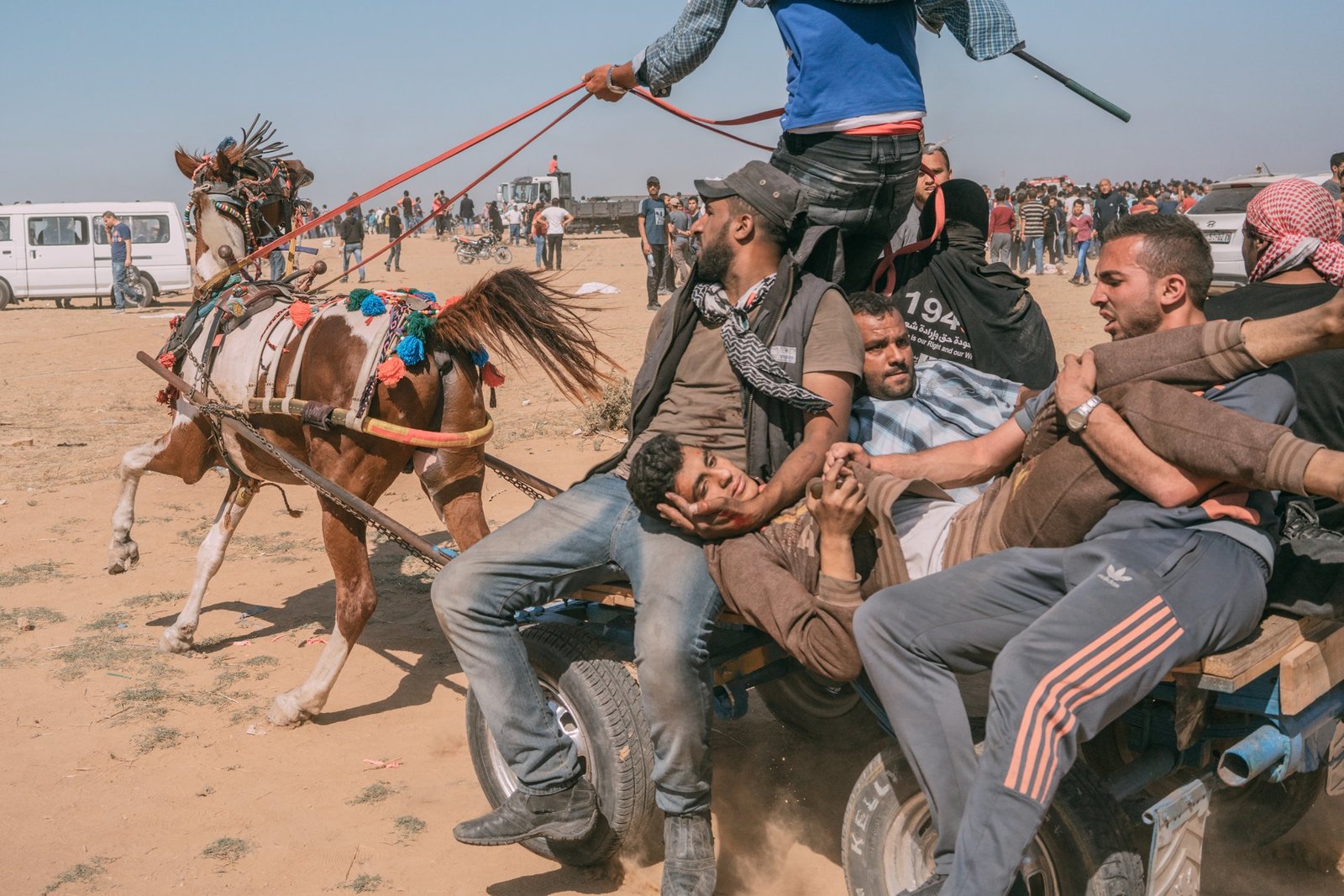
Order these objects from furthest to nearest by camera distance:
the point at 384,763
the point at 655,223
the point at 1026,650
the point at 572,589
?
the point at 655,223
the point at 384,763
the point at 572,589
the point at 1026,650

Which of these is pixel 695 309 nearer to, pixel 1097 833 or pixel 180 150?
pixel 1097 833

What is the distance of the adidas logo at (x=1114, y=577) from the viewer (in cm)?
272

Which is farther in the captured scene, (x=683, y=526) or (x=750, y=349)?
(x=750, y=349)

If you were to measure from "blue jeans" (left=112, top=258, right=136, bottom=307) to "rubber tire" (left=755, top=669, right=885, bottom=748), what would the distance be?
23375 millimetres

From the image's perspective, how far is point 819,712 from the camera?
4590 millimetres

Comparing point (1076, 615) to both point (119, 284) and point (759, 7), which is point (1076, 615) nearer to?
point (759, 7)

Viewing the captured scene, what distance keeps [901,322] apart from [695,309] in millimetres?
757

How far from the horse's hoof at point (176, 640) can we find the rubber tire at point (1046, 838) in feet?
13.9

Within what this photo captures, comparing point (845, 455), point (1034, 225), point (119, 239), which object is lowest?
point (119, 239)

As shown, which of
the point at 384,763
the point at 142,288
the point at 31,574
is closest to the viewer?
the point at 384,763

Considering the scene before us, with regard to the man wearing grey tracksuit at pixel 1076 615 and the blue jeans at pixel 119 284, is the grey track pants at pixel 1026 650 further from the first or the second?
the blue jeans at pixel 119 284

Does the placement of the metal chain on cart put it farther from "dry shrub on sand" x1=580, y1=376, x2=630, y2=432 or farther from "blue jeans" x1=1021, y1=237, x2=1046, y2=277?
"blue jeans" x1=1021, y1=237, x2=1046, y2=277

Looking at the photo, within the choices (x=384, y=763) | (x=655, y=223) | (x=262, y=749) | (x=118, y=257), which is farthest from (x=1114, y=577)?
(x=118, y=257)

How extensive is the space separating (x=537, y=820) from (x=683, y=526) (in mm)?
1047
